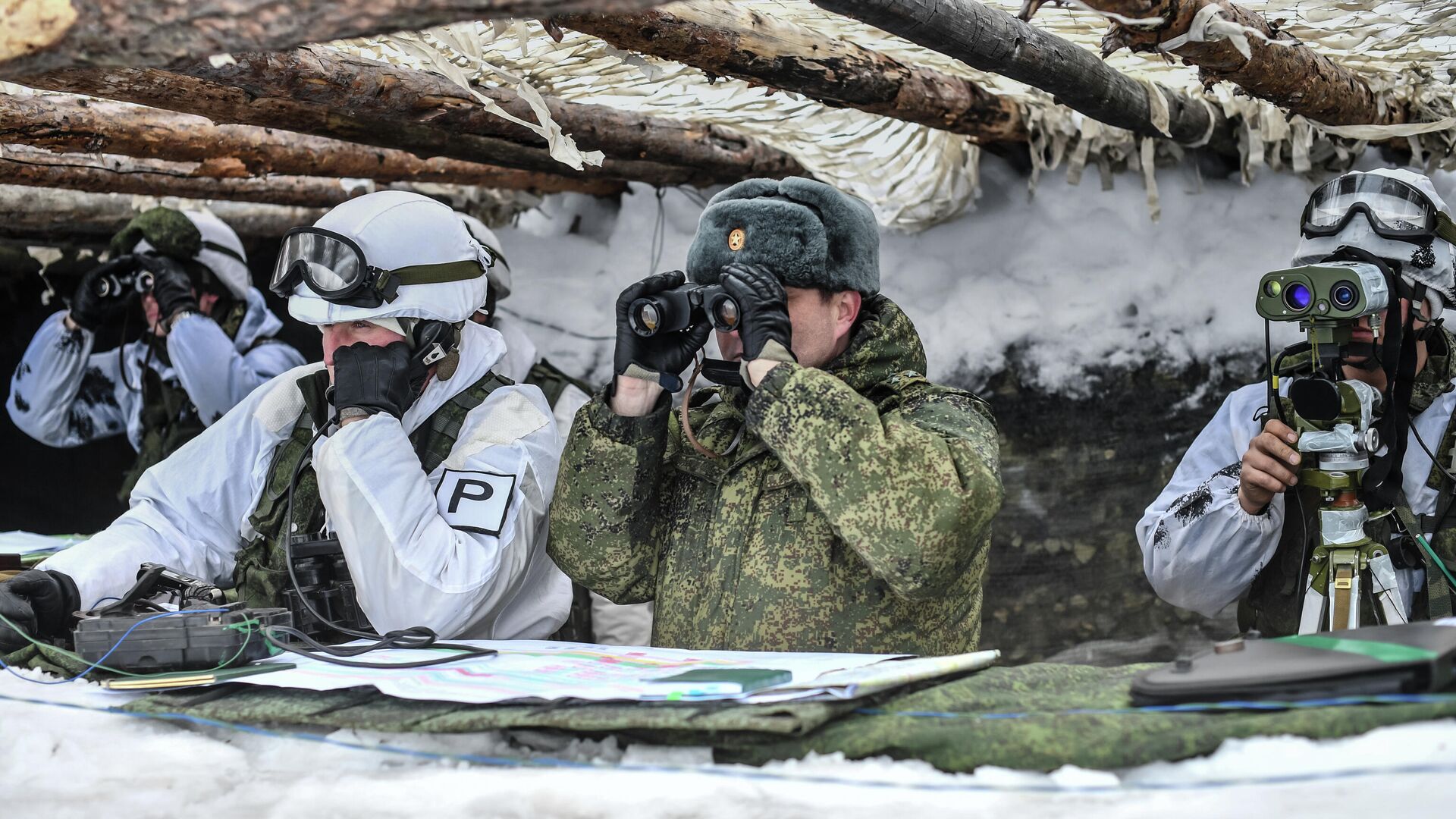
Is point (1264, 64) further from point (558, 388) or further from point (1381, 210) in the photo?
point (558, 388)

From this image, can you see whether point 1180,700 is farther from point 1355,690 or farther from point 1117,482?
point 1117,482

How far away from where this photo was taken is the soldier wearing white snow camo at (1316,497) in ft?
6.98

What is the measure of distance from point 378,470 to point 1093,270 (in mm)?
2728

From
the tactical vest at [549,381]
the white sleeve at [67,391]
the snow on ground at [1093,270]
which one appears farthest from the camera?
the white sleeve at [67,391]

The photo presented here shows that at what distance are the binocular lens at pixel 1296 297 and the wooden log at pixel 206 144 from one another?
7.52 feet

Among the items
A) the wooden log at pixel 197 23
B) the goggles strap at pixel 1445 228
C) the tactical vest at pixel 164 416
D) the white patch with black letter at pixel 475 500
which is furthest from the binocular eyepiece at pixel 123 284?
the goggles strap at pixel 1445 228

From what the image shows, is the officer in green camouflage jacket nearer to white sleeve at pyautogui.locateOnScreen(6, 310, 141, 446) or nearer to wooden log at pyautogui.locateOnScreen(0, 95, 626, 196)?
wooden log at pyautogui.locateOnScreen(0, 95, 626, 196)

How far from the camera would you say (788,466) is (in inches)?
71.6

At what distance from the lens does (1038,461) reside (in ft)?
13.4

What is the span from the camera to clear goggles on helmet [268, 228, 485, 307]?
86.2 inches

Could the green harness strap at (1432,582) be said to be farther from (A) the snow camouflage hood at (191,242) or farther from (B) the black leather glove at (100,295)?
(B) the black leather glove at (100,295)

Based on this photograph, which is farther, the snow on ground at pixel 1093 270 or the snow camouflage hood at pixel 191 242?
the snow camouflage hood at pixel 191 242

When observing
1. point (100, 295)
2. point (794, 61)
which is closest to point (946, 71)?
point (794, 61)

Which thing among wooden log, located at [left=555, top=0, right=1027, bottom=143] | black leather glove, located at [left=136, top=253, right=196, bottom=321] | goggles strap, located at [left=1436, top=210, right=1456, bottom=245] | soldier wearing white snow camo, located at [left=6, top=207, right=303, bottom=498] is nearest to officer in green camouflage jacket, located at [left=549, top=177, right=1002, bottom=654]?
wooden log, located at [left=555, top=0, right=1027, bottom=143]
